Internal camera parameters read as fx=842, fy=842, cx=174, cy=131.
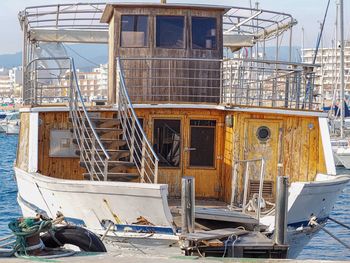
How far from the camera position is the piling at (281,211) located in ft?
41.2

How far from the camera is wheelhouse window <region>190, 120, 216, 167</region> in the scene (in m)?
17.5

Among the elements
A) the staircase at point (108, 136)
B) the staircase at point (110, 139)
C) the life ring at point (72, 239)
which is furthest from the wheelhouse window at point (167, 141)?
the life ring at point (72, 239)

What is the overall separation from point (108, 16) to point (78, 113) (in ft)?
10.3

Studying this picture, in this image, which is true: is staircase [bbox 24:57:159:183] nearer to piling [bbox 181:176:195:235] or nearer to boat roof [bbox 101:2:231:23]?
boat roof [bbox 101:2:231:23]

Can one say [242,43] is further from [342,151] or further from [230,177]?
[342,151]

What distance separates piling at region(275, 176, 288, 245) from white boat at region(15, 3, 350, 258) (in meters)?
0.85

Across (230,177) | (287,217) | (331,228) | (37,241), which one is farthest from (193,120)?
(331,228)

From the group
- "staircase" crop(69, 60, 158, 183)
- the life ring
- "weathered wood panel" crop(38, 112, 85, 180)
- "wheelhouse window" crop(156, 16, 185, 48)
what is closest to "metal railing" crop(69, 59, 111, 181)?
"staircase" crop(69, 60, 158, 183)

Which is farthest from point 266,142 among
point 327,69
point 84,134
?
point 327,69

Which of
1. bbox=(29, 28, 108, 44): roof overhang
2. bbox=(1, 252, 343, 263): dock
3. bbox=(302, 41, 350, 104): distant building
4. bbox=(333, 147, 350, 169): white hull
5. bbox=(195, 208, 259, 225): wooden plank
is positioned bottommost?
bbox=(333, 147, 350, 169): white hull

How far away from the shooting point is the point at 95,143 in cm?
1611

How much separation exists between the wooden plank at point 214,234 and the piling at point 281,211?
637 mm

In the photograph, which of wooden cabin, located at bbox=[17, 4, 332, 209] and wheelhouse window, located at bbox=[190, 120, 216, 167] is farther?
wheelhouse window, located at bbox=[190, 120, 216, 167]

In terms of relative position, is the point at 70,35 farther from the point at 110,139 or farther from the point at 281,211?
the point at 281,211
